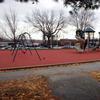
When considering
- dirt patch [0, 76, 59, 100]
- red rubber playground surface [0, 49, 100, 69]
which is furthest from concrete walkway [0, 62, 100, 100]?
red rubber playground surface [0, 49, 100, 69]

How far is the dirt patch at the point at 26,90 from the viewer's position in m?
6.02

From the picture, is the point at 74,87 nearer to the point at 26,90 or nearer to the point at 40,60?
the point at 26,90

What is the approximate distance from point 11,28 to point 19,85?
4851 centimetres

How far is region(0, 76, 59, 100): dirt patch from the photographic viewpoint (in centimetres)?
602

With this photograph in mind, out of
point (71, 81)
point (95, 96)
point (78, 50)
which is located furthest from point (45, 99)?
point (78, 50)

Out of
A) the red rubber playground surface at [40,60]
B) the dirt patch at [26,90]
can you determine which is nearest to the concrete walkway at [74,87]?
the dirt patch at [26,90]

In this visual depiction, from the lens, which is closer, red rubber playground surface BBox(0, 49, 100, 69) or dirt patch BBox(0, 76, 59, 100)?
dirt patch BBox(0, 76, 59, 100)

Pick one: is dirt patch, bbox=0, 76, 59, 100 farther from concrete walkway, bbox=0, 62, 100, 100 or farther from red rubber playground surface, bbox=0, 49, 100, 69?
red rubber playground surface, bbox=0, 49, 100, 69

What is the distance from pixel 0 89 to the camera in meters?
6.77

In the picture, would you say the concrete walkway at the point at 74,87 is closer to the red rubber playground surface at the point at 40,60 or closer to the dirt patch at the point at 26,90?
the dirt patch at the point at 26,90

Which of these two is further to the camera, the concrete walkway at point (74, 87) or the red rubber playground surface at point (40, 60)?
the red rubber playground surface at point (40, 60)

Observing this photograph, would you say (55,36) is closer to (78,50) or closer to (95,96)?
(78,50)

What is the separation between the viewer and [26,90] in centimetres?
659

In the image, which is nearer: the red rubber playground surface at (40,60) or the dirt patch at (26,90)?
the dirt patch at (26,90)
